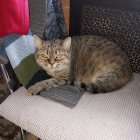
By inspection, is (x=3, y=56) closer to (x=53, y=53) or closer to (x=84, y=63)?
(x=53, y=53)

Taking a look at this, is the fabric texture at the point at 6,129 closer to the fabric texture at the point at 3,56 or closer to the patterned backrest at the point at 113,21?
the fabric texture at the point at 3,56

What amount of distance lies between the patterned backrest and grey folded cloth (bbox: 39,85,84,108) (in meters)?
0.35

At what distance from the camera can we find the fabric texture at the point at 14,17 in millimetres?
979

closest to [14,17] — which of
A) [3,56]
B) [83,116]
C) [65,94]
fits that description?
[3,56]

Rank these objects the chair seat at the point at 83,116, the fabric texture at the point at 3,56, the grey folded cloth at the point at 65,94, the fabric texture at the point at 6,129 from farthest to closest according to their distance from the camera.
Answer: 1. the fabric texture at the point at 6,129
2. the fabric texture at the point at 3,56
3. the grey folded cloth at the point at 65,94
4. the chair seat at the point at 83,116

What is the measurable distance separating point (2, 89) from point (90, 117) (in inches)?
31.2

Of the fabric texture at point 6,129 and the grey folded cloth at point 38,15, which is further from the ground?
the grey folded cloth at point 38,15

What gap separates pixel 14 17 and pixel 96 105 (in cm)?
51

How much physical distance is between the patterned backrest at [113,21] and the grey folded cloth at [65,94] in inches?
13.8

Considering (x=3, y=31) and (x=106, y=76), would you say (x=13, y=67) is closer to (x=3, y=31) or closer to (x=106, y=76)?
(x=3, y=31)

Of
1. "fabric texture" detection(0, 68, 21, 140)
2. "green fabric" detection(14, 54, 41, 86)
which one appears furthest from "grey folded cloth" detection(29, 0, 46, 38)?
"fabric texture" detection(0, 68, 21, 140)

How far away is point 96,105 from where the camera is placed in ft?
3.13

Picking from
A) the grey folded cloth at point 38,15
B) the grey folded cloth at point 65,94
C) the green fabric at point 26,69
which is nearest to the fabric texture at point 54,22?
the grey folded cloth at point 38,15

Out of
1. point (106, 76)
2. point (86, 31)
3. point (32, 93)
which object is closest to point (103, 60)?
point (106, 76)
